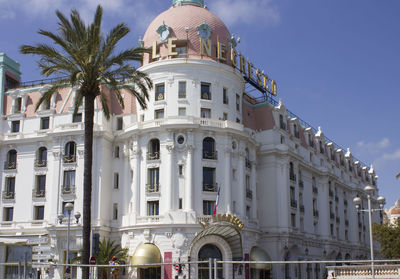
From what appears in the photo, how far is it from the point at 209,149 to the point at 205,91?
662cm

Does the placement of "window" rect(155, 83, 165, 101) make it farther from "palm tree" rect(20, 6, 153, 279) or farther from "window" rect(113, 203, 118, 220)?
"palm tree" rect(20, 6, 153, 279)

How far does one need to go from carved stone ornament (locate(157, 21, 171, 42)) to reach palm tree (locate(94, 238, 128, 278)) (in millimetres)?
22994

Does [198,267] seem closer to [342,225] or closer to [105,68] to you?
[105,68]

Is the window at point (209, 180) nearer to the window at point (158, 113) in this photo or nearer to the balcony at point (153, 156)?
the balcony at point (153, 156)

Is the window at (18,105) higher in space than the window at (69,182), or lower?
higher

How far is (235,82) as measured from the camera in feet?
201

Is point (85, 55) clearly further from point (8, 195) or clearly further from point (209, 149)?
point (8, 195)

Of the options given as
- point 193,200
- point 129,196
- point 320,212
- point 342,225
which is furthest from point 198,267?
point 342,225

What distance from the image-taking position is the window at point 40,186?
59.8 metres

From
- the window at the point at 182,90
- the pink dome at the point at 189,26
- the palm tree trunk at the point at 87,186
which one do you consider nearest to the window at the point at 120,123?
the pink dome at the point at 189,26

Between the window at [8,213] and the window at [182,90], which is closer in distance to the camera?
the window at [182,90]

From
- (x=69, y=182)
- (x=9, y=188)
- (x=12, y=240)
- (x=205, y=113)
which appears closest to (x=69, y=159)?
(x=69, y=182)

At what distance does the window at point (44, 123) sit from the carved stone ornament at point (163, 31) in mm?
16466

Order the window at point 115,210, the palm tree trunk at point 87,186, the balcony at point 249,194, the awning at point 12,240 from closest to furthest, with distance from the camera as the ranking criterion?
the palm tree trunk at point 87,186
the awning at point 12,240
the window at point 115,210
the balcony at point 249,194
